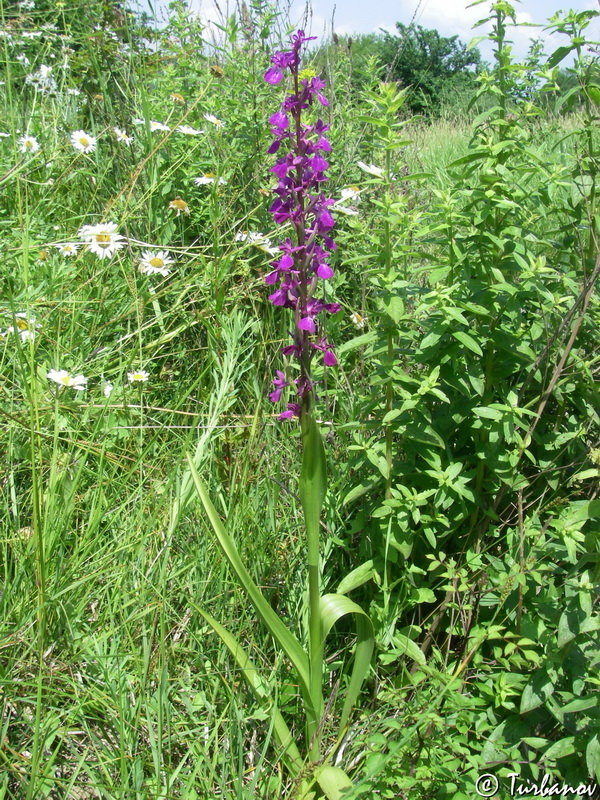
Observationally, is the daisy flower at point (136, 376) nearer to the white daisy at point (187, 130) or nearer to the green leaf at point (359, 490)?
the green leaf at point (359, 490)

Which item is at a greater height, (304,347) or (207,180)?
(207,180)

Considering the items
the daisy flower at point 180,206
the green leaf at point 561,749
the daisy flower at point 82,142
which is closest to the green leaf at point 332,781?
the green leaf at point 561,749

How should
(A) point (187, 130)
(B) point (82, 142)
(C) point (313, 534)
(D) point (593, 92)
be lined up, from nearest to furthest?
(C) point (313, 534)
(D) point (593, 92)
(A) point (187, 130)
(B) point (82, 142)

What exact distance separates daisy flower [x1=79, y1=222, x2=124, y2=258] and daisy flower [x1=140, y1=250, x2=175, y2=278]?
0.49 feet

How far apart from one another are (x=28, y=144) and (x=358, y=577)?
266cm

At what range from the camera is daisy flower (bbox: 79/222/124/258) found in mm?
2451

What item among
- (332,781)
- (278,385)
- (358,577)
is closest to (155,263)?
(278,385)

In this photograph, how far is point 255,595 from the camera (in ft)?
4.58

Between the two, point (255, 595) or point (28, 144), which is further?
point (28, 144)

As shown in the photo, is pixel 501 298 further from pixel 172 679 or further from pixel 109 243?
pixel 109 243

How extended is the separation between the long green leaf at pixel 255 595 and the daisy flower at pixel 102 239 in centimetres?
139

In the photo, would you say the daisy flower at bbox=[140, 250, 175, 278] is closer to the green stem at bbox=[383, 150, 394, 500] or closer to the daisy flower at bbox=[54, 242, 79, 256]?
the daisy flower at bbox=[54, 242, 79, 256]

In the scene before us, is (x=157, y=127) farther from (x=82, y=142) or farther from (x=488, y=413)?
(x=488, y=413)

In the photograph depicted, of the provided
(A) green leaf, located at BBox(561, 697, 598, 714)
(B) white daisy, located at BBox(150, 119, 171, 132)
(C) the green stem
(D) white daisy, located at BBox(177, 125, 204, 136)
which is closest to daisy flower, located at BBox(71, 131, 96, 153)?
(B) white daisy, located at BBox(150, 119, 171, 132)
